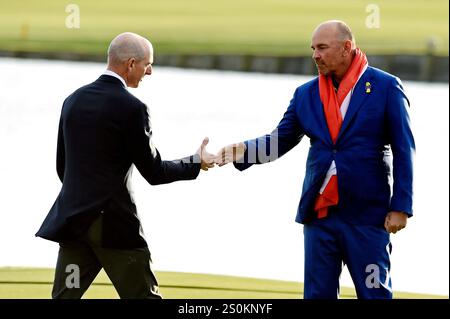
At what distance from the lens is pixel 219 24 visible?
104ft

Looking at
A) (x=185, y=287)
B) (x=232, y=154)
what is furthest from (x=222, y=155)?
(x=185, y=287)

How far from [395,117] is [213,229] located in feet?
17.8

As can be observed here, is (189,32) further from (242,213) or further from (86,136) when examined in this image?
(86,136)

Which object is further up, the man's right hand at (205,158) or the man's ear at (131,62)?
the man's ear at (131,62)

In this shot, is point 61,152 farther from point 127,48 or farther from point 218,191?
point 218,191

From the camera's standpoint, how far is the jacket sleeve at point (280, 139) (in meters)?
7.25

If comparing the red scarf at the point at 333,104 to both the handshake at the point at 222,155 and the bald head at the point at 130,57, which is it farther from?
the bald head at the point at 130,57

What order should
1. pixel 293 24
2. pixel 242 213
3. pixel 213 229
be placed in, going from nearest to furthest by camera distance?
pixel 213 229
pixel 242 213
pixel 293 24

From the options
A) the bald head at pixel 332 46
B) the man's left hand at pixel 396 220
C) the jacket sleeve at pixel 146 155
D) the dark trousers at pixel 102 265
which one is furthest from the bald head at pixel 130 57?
the man's left hand at pixel 396 220

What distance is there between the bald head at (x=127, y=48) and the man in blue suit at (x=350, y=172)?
827 mm

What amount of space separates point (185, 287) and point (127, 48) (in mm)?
3103

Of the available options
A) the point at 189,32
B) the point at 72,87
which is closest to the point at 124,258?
the point at 72,87

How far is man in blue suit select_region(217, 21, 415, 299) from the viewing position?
270 inches
